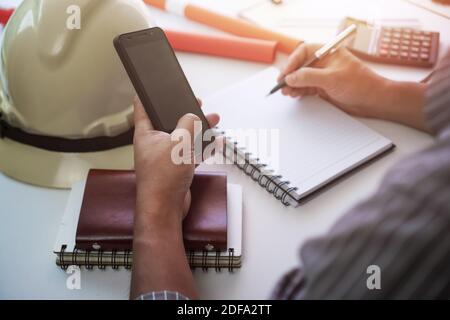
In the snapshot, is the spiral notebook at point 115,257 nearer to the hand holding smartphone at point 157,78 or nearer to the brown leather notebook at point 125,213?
the brown leather notebook at point 125,213

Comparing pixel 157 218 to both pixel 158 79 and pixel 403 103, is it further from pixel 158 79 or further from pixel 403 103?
pixel 403 103

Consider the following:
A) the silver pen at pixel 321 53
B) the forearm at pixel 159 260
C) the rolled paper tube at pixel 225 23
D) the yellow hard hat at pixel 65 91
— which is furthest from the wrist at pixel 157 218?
the rolled paper tube at pixel 225 23

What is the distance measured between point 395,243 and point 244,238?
0.82 ft

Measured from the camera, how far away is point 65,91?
1.86 feet

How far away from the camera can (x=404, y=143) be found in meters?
0.66

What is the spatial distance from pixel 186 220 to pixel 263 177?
0.12 m

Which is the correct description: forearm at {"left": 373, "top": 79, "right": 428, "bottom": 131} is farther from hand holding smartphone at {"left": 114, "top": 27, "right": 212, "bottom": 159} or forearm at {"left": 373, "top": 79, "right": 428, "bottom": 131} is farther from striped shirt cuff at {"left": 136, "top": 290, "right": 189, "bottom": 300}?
striped shirt cuff at {"left": 136, "top": 290, "right": 189, "bottom": 300}

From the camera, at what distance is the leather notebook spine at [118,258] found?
515mm

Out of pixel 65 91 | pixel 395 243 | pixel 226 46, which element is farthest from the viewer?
pixel 226 46

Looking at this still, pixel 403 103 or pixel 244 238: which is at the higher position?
pixel 403 103

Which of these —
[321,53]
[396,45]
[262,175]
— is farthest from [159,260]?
[396,45]

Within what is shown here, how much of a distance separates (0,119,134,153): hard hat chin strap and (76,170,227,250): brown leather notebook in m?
0.06

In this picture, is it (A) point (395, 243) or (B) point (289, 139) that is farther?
(B) point (289, 139)
